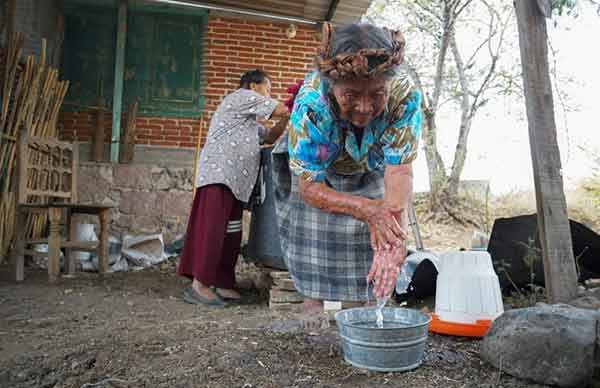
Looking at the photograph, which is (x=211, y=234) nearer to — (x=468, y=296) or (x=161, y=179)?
(x=468, y=296)

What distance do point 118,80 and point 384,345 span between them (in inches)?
199

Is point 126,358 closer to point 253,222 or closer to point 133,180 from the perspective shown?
point 253,222

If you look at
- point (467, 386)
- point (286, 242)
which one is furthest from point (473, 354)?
point (286, 242)

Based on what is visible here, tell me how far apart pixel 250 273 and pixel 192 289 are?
4.73 feet

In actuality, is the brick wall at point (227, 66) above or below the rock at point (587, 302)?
above

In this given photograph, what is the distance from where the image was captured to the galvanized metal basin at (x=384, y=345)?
1.78 meters

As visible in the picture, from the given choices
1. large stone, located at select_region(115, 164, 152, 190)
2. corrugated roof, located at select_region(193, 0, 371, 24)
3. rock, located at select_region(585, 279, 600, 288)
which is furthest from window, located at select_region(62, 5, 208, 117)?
rock, located at select_region(585, 279, 600, 288)

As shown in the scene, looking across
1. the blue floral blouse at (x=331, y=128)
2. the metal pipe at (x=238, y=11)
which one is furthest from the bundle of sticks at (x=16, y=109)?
the blue floral blouse at (x=331, y=128)

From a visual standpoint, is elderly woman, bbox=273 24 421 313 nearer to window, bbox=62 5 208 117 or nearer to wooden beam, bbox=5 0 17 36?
wooden beam, bbox=5 0 17 36

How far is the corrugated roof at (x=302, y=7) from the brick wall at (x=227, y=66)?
21 cm

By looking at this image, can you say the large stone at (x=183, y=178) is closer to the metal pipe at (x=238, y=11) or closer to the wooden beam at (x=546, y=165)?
the metal pipe at (x=238, y=11)

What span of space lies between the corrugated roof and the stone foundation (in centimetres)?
201

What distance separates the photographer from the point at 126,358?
201 centimetres

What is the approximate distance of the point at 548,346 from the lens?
5.90 ft
